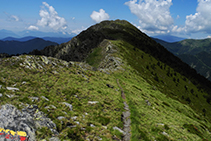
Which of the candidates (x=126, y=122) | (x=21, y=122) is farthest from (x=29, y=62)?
(x=126, y=122)

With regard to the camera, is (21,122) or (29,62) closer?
(21,122)

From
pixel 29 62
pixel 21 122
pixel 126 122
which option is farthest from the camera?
pixel 29 62

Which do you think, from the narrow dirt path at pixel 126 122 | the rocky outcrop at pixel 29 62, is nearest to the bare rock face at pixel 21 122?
the narrow dirt path at pixel 126 122

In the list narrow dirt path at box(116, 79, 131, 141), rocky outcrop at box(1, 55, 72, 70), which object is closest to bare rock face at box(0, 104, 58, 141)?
narrow dirt path at box(116, 79, 131, 141)

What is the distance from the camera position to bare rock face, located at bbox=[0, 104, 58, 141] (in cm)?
1034

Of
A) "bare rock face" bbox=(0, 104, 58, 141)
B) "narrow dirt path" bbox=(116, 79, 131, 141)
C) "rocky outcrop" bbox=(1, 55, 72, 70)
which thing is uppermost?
"rocky outcrop" bbox=(1, 55, 72, 70)

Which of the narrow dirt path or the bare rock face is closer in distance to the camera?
the bare rock face

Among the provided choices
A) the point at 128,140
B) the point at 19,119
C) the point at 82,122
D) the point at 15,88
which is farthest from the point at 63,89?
the point at 128,140

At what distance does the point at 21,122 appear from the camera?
11570mm

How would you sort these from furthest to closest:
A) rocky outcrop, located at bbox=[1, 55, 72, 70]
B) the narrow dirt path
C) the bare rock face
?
rocky outcrop, located at bbox=[1, 55, 72, 70] → the narrow dirt path → the bare rock face

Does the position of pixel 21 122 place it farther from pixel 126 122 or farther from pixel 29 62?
pixel 29 62

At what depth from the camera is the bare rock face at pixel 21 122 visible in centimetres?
1034

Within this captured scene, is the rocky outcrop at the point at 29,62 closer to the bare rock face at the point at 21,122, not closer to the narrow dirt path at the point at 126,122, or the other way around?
the bare rock face at the point at 21,122

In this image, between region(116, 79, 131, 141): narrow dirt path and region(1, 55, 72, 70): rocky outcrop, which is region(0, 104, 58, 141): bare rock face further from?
region(1, 55, 72, 70): rocky outcrop
